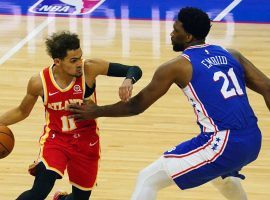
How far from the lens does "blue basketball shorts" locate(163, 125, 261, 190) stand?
19.1 feet

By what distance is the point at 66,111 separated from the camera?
6488mm

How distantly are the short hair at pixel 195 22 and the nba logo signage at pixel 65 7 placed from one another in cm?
838

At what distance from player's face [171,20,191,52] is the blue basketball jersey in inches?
3.8

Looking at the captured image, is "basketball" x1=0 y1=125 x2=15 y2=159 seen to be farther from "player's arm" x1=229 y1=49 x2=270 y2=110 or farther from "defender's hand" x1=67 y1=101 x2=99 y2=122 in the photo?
"player's arm" x1=229 y1=49 x2=270 y2=110

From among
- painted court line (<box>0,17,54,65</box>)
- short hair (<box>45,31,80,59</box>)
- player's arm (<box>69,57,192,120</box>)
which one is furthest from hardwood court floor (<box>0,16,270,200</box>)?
short hair (<box>45,31,80,59</box>)

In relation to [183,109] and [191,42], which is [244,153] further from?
[183,109]

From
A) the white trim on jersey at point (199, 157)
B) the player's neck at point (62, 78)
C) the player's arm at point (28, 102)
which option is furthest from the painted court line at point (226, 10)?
the white trim on jersey at point (199, 157)

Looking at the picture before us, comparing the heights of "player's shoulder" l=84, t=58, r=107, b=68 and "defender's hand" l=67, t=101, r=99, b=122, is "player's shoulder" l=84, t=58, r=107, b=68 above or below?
above

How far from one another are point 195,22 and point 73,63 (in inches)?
38.7

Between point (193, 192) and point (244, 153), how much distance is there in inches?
80.3

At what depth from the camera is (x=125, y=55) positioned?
1199cm

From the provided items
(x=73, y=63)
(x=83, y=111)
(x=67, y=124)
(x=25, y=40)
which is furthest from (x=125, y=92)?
(x=25, y=40)

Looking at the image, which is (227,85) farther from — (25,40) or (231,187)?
(25,40)

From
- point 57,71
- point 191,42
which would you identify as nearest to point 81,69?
point 57,71
